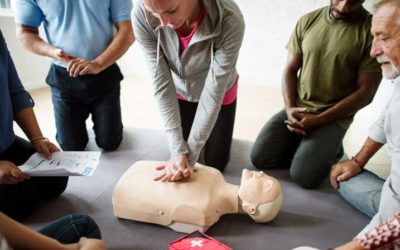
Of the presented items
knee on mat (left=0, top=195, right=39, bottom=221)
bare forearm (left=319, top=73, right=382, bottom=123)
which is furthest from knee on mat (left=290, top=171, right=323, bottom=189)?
knee on mat (left=0, top=195, right=39, bottom=221)

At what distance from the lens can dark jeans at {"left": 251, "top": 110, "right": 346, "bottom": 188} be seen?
61.7 inches

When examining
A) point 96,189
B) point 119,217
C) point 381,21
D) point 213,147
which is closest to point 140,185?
point 119,217

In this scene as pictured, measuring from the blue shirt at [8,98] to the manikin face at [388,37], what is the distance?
134 centimetres

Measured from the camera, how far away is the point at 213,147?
170cm

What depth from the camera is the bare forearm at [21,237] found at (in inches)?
30.2

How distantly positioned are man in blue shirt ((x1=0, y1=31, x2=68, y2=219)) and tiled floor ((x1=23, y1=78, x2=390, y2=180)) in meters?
0.74

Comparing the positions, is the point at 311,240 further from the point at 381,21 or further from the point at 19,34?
the point at 19,34

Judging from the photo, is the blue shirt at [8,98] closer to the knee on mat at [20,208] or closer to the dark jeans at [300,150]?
the knee on mat at [20,208]

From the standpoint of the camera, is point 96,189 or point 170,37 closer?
point 170,37

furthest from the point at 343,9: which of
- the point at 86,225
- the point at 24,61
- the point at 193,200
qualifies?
the point at 24,61

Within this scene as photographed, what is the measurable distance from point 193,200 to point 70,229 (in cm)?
43

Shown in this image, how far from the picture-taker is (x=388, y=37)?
101cm

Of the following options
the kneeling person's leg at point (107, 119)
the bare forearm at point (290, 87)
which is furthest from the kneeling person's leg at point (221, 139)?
the kneeling person's leg at point (107, 119)

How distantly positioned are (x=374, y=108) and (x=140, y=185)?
2.10m
